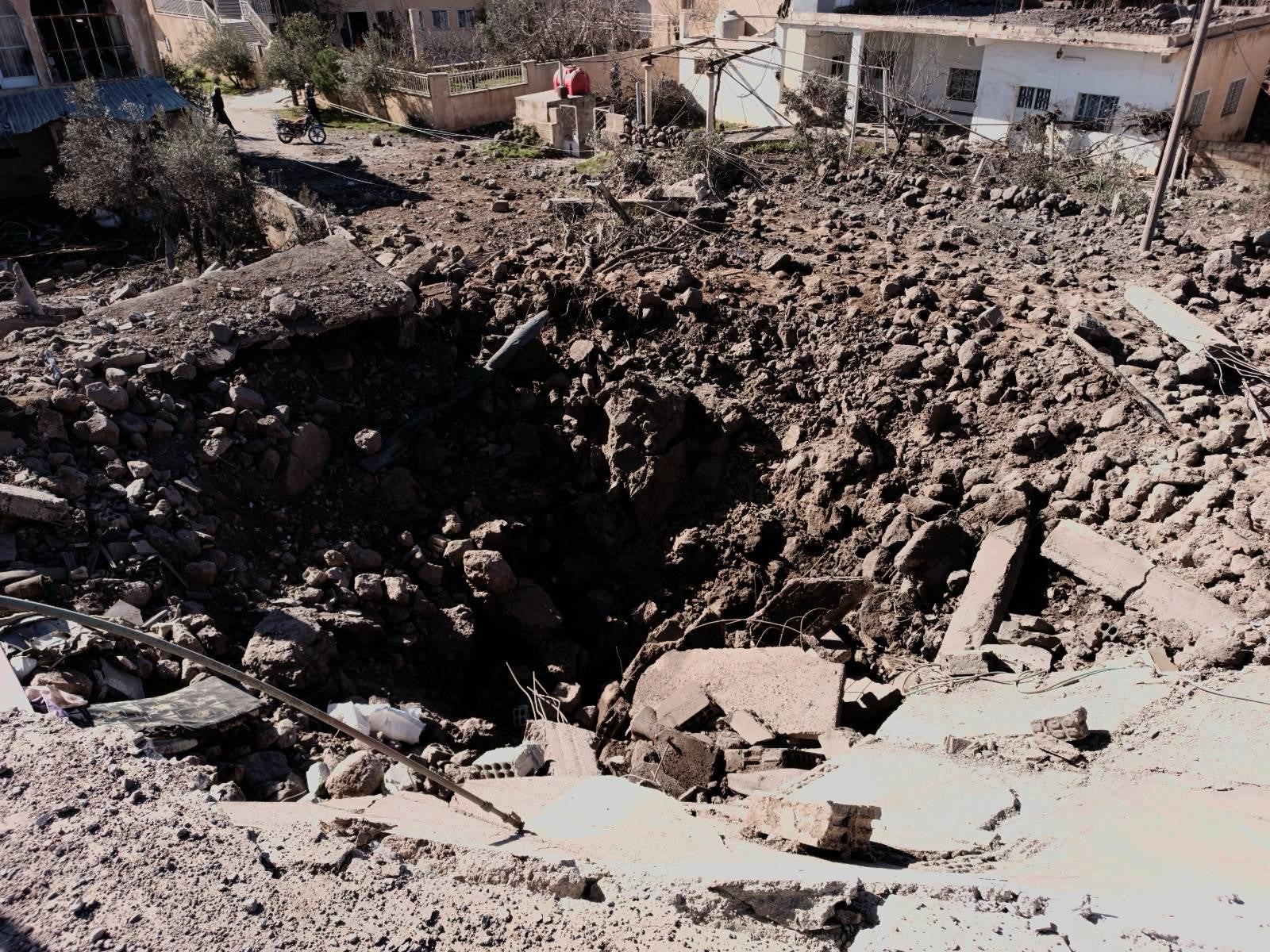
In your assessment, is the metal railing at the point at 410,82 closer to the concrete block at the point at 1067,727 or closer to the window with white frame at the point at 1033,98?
the window with white frame at the point at 1033,98

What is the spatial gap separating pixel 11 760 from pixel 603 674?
169 inches

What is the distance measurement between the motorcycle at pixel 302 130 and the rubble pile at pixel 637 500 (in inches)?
386

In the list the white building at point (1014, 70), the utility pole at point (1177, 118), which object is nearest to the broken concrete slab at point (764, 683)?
the utility pole at point (1177, 118)

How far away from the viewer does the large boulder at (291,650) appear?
4996 millimetres

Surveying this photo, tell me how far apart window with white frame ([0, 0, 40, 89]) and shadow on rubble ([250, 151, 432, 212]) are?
352cm

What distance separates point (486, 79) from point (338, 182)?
6.77 m

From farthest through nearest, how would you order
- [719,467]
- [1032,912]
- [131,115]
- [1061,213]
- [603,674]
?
[131,115]
[1061,213]
[719,467]
[603,674]
[1032,912]

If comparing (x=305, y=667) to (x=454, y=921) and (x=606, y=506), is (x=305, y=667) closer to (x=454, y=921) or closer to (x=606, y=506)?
(x=454, y=921)

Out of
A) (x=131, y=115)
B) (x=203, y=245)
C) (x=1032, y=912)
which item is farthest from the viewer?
(x=131, y=115)

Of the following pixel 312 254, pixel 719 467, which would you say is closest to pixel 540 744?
pixel 719 467

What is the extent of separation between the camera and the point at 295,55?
2017cm

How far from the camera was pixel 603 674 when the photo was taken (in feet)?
23.1

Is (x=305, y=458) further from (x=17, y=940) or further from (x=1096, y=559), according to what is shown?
(x=1096, y=559)

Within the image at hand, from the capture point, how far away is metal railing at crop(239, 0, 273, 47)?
23.2 meters
